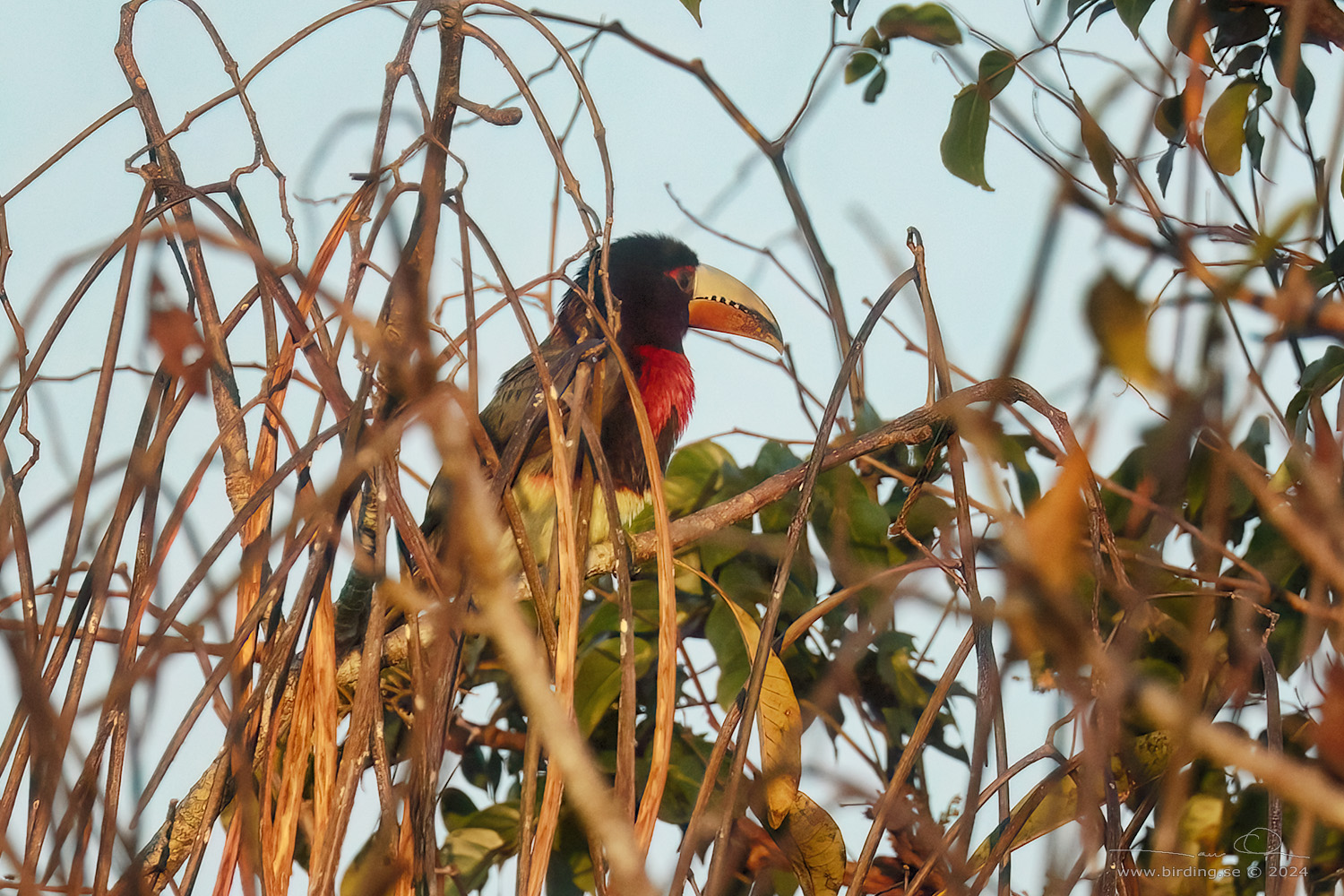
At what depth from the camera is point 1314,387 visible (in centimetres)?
134

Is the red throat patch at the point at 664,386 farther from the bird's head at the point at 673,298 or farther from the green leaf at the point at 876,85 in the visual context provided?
the green leaf at the point at 876,85

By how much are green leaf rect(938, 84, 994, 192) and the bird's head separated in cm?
180

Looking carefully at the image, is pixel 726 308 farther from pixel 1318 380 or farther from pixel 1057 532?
pixel 1057 532

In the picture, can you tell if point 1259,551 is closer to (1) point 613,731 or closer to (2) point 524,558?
(1) point 613,731

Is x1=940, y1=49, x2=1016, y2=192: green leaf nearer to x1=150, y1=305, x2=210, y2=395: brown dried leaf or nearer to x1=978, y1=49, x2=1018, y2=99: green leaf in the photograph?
→ x1=978, y1=49, x2=1018, y2=99: green leaf

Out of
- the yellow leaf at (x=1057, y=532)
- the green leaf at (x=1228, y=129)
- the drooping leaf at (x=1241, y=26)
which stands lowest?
the yellow leaf at (x=1057, y=532)

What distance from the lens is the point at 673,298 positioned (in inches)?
143

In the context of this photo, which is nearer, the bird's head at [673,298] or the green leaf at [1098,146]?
the green leaf at [1098,146]

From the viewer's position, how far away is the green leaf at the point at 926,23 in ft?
5.90

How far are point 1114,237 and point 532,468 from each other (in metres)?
2.47

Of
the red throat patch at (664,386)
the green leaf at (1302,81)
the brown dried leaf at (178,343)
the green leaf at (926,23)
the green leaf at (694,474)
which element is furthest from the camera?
the red throat patch at (664,386)

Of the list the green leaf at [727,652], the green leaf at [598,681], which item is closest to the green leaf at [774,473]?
the green leaf at [727,652]

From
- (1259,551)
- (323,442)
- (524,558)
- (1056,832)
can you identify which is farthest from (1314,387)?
(323,442)

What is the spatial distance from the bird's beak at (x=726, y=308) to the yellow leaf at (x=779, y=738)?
7.60ft
